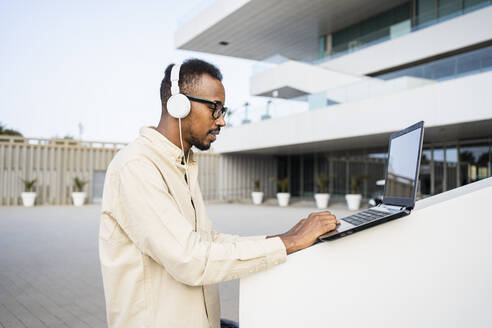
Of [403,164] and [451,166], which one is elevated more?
[451,166]

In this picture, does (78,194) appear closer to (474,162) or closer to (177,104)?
(474,162)

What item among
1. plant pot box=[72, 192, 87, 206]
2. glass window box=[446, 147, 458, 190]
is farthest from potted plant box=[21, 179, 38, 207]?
glass window box=[446, 147, 458, 190]

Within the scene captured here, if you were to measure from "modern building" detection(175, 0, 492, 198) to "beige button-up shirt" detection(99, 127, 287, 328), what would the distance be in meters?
12.5

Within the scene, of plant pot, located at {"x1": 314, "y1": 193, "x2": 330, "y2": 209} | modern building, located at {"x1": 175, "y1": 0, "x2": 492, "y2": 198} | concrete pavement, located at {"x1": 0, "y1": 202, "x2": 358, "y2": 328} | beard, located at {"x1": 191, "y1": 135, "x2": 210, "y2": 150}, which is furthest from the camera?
plant pot, located at {"x1": 314, "y1": 193, "x2": 330, "y2": 209}

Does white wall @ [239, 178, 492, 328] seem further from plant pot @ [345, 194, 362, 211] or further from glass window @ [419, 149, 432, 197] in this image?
glass window @ [419, 149, 432, 197]

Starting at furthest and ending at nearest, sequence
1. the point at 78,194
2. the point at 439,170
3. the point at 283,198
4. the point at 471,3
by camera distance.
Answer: the point at 283,198 → the point at 78,194 → the point at 439,170 → the point at 471,3

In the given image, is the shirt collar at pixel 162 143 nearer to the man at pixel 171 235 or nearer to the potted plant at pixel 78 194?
the man at pixel 171 235

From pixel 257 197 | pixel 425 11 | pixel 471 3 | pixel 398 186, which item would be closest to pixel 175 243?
pixel 398 186

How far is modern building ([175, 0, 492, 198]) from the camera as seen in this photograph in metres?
12.9

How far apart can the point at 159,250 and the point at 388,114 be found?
14124 mm

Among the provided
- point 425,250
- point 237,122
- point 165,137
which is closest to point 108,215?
point 165,137

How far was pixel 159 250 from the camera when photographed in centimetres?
124

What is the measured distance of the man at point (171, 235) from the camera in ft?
4.09


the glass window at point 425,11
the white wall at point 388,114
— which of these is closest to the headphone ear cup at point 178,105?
the white wall at point 388,114
